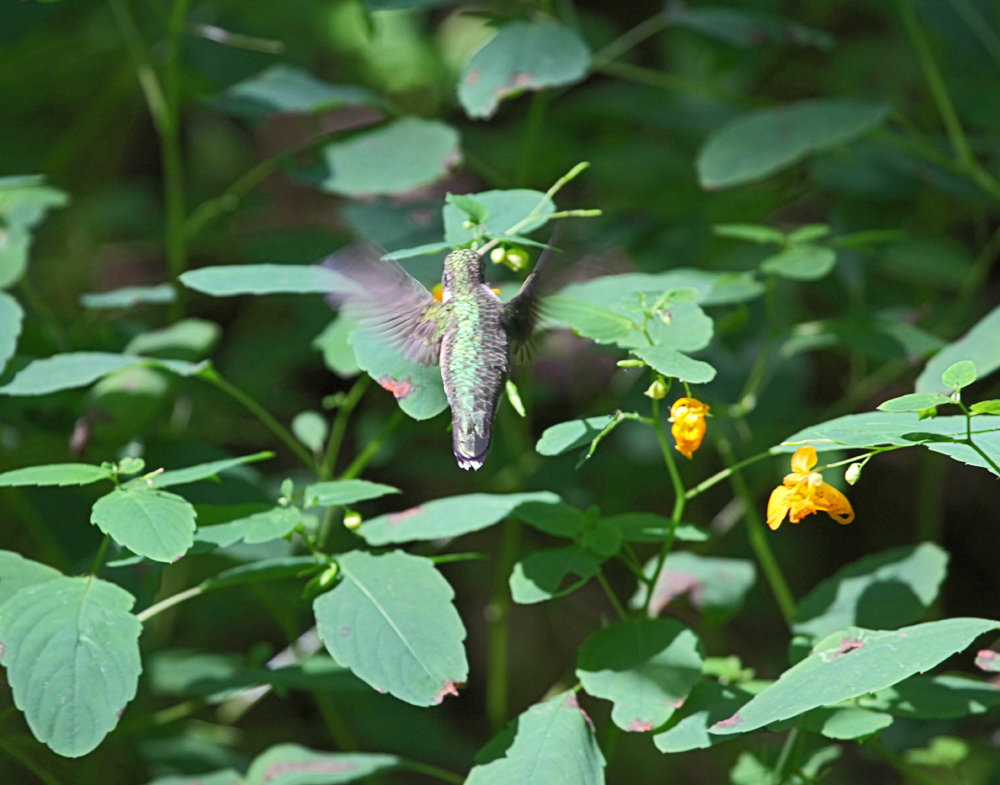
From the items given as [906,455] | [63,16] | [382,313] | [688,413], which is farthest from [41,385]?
[906,455]

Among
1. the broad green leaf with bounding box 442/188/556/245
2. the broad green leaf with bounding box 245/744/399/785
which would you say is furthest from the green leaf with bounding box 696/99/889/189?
the broad green leaf with bounding box 245/744/399/785

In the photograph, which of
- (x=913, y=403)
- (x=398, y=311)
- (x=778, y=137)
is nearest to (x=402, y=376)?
(x=398, y=311)

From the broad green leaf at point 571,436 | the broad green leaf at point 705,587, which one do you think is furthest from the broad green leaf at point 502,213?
the broad green leaf at point 705,587

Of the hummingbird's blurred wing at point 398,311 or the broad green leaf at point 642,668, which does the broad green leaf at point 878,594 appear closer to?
the broad green leaf at point 642,668

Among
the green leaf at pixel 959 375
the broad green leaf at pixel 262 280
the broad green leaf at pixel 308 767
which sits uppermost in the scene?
the green leaf at pixel 959 375

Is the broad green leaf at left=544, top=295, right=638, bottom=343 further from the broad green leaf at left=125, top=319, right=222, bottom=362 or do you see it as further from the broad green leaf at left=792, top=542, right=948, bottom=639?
the broad green leaf at left=125, top=319, right=222, bottom=362

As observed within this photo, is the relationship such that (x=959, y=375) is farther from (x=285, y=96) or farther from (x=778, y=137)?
(x=285, y=96)
